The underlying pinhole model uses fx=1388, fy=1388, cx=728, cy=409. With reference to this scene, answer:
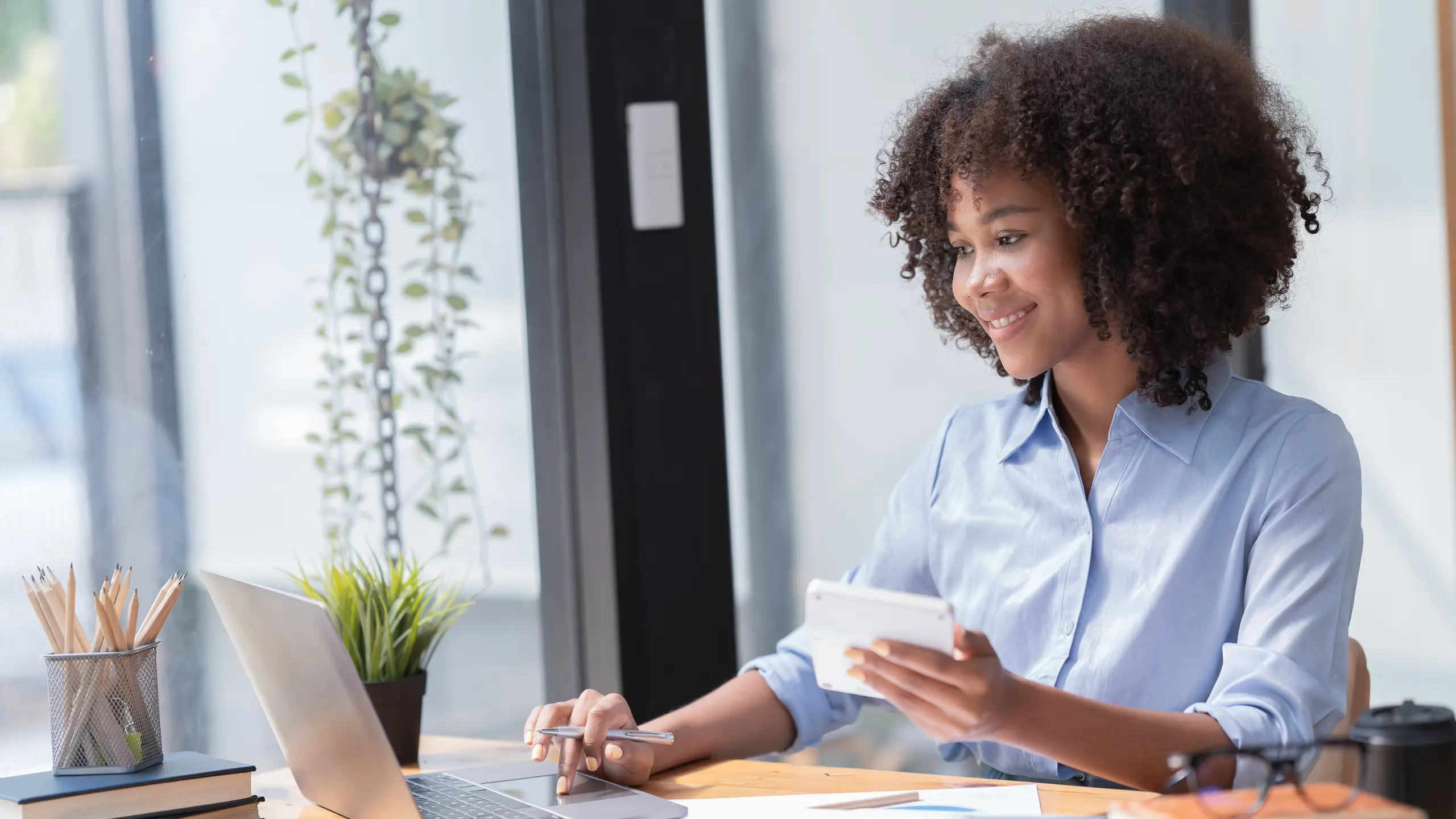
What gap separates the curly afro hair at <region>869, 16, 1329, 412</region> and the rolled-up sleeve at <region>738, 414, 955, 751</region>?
1.07 feet

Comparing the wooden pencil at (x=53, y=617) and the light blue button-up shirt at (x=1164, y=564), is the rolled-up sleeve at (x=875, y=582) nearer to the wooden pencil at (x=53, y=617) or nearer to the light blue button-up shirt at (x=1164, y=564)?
the light blue button-up shirt at (x=1164, y=564)

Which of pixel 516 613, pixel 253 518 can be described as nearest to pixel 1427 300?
pixel 516 613

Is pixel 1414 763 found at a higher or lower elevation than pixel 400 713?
higher

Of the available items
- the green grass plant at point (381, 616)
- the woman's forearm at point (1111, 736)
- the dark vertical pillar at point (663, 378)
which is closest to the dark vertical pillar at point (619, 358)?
the dark vertical pillar at point (663, 378)

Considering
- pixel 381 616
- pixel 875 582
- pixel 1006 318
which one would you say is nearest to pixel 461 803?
pixel 381 616

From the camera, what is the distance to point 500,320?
2229 mm

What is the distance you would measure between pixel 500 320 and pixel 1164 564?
3.82ft

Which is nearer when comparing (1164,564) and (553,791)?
(553,791)

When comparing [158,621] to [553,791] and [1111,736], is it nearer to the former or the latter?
[553,791]

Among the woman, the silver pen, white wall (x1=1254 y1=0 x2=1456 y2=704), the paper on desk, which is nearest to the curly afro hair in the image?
the woman

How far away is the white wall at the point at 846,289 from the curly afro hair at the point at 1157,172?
2.37 feet

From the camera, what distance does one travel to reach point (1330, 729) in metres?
1.35

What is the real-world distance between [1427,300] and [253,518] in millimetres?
1694

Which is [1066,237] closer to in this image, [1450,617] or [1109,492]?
[1109,492]
